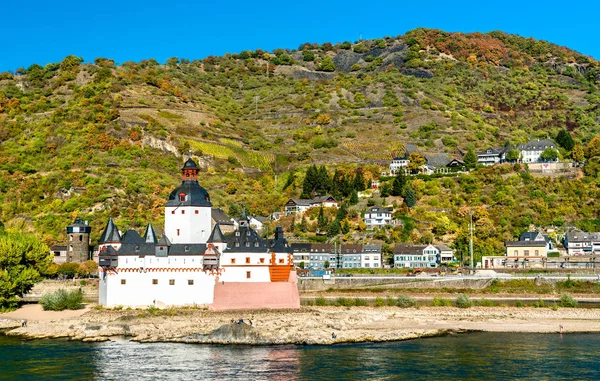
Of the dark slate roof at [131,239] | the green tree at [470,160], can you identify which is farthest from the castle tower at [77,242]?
the green tree at [470,160]

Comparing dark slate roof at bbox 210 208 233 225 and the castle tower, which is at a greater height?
dark slate roof at bbox 210 208 233 225

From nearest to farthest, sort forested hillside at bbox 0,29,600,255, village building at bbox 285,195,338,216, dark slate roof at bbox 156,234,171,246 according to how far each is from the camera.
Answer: dark slate roof at bbox 156,234,171,246 < forested hillside at bbox 0,29,600,255 < village building at bbox 285,195,338,216

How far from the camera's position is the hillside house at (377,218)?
103 meters

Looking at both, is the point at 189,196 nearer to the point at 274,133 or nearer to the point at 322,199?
the point at 322,199

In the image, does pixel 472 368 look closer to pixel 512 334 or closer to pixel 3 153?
pixel 512 334

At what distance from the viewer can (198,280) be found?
64.1m

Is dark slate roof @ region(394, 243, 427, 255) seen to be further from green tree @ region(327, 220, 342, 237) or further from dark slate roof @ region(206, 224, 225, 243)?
dark slate roof @ region(206, 224, 225, 243)

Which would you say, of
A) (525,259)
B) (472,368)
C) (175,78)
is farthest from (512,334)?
(175,78)

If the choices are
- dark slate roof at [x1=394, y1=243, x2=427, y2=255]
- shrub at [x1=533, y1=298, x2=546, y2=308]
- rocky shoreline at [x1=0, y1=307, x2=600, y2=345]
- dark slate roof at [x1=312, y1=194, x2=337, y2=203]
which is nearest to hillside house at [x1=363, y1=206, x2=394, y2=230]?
dark slate roof at [x1=394, y1=243, x2=427, y2=255]

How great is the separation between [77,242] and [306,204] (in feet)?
113

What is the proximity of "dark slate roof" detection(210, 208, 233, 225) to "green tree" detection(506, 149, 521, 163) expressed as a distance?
159 ft

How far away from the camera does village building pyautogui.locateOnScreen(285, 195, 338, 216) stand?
362 feet

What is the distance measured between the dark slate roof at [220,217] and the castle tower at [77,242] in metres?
16.4

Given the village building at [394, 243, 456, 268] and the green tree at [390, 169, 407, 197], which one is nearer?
the village building at [394, 243, 456, 268]
